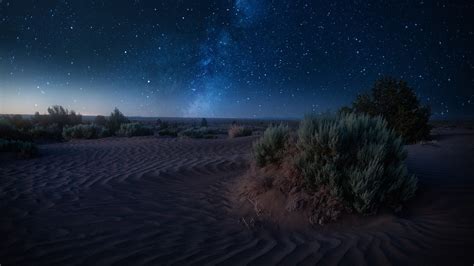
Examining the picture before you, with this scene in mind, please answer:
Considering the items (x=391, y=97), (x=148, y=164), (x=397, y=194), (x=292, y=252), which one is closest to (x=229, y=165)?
(x=148, y=164)

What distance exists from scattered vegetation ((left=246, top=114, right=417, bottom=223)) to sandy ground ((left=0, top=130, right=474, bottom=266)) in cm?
30

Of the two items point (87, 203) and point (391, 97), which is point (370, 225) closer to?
point (87, 203)

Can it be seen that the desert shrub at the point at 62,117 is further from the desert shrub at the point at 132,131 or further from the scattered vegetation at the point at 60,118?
the desert shrub at the point at 132,131

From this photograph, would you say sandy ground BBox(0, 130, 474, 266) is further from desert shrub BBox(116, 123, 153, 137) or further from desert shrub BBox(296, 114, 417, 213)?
desert shrub BBox(116, 123, 153, 137)

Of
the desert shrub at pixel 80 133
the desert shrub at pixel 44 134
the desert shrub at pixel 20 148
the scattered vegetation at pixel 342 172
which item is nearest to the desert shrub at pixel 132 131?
the desert shrub at pixel 80 133

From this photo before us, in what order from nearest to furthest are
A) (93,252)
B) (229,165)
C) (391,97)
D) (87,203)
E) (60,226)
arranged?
(93,252) < (60,226) < (87,203) < (229,165) < (391,97)

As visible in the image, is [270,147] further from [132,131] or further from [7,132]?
[132,131]

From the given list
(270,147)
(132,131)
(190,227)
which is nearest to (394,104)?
(270,147)

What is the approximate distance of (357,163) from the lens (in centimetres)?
534

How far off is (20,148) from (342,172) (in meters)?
10.8

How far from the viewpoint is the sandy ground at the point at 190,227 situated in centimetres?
360

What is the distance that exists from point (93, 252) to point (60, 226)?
120 centimetres

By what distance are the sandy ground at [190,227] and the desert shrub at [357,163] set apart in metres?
0.36

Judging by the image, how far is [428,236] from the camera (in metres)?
4.14
